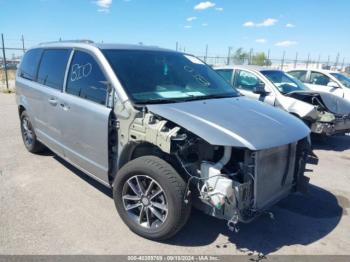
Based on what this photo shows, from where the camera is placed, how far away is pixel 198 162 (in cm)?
317

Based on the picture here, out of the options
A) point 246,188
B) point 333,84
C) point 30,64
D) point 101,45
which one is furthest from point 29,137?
point 333,84

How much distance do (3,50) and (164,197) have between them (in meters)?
15.9

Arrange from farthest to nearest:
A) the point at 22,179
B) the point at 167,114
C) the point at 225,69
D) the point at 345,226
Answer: the point at 225,69
the point at 22,179
the point at 345,226
the point at 167,114

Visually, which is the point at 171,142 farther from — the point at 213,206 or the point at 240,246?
the point at 240,246

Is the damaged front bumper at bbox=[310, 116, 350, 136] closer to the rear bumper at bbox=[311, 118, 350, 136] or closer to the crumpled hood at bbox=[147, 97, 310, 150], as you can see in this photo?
the rear bumper at bbox=[311, 118, 350, 136]

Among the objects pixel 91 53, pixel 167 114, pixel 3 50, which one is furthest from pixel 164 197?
pixel 3 50

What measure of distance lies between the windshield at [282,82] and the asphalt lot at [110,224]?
10.5ft

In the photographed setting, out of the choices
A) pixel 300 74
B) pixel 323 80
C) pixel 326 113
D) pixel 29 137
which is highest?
pixel 300 74

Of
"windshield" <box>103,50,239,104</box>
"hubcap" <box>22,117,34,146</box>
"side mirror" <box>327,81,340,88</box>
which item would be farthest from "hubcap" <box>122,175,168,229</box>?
"side mirror" <box>327,81,340,88</box>

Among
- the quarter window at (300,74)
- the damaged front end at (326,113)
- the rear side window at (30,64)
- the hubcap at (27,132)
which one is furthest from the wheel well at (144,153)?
the quarter window at (300,74)

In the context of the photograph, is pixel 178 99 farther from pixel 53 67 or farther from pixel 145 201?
pixel 53 67

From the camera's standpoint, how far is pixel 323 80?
1170 centimetres

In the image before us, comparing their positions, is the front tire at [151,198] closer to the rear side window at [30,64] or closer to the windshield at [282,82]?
the rear side window at [30,64]

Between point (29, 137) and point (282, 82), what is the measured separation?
5901 mm
